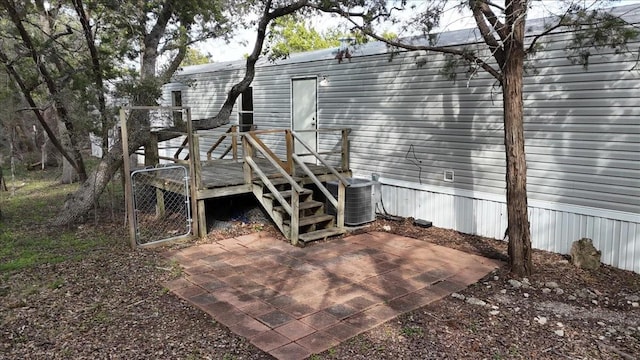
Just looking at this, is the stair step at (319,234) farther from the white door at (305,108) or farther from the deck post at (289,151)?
the white door at (305,108)

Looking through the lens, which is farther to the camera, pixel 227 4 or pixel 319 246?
pixel 227 4

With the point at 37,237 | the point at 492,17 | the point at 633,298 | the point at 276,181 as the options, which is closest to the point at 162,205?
the point at 37,237

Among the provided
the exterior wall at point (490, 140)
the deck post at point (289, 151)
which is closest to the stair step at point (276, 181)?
the deck post at point (289, 151)

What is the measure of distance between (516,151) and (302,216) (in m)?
2.88

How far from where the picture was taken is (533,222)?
541 cm

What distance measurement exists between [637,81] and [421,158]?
8.89 ft

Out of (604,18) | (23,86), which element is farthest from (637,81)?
(23,86)

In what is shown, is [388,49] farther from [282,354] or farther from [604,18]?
[282,354]

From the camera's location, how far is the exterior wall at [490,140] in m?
4.69

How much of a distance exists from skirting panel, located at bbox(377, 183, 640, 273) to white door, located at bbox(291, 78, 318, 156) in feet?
6.15

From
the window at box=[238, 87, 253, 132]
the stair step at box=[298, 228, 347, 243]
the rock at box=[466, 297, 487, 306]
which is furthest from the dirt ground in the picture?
the window at box=[238, 87, 253, 132]

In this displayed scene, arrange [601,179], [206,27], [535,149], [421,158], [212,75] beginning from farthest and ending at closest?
[212,75], [206,27], [421,158], [535,149], [601,179]

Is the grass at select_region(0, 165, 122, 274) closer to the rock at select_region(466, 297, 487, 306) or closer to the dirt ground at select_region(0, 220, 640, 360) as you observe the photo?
the dirt ground at select_region(0, 220, 640, 360)

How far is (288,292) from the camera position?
4168 millimetres
